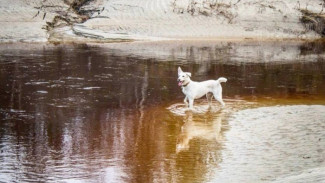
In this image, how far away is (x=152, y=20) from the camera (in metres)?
23.8

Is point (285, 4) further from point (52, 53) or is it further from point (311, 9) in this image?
point (52, 53)

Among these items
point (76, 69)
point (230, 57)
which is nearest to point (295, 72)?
point (230, 57)

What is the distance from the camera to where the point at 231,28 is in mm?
24344

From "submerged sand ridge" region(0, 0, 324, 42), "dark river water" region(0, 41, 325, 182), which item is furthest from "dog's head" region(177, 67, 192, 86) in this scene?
"submerged sand ridge" region(0, 0, 324, 42)

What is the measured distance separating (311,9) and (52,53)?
46.1 ft

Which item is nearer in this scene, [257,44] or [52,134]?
[52,134]

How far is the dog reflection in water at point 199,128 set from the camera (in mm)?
7594

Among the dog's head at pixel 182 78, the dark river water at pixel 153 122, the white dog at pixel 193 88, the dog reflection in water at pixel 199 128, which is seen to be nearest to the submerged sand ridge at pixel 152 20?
the dark river water at pixel 153 122

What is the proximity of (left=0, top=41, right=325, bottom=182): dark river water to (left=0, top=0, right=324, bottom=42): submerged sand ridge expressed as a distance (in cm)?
586

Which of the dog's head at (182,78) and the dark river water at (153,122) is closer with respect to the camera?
the dark river water at (153,122)

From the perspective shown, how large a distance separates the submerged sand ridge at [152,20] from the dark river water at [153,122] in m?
5.86

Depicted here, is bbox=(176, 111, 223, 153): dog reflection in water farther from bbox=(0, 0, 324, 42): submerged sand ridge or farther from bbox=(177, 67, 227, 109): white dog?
bbox=(0, 0, 324, 42): submerged sand ridge

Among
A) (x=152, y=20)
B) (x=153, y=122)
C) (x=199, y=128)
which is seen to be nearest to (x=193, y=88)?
(x=153, y=122)

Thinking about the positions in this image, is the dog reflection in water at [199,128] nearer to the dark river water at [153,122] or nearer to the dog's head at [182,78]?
the dark river water at [153,122]
